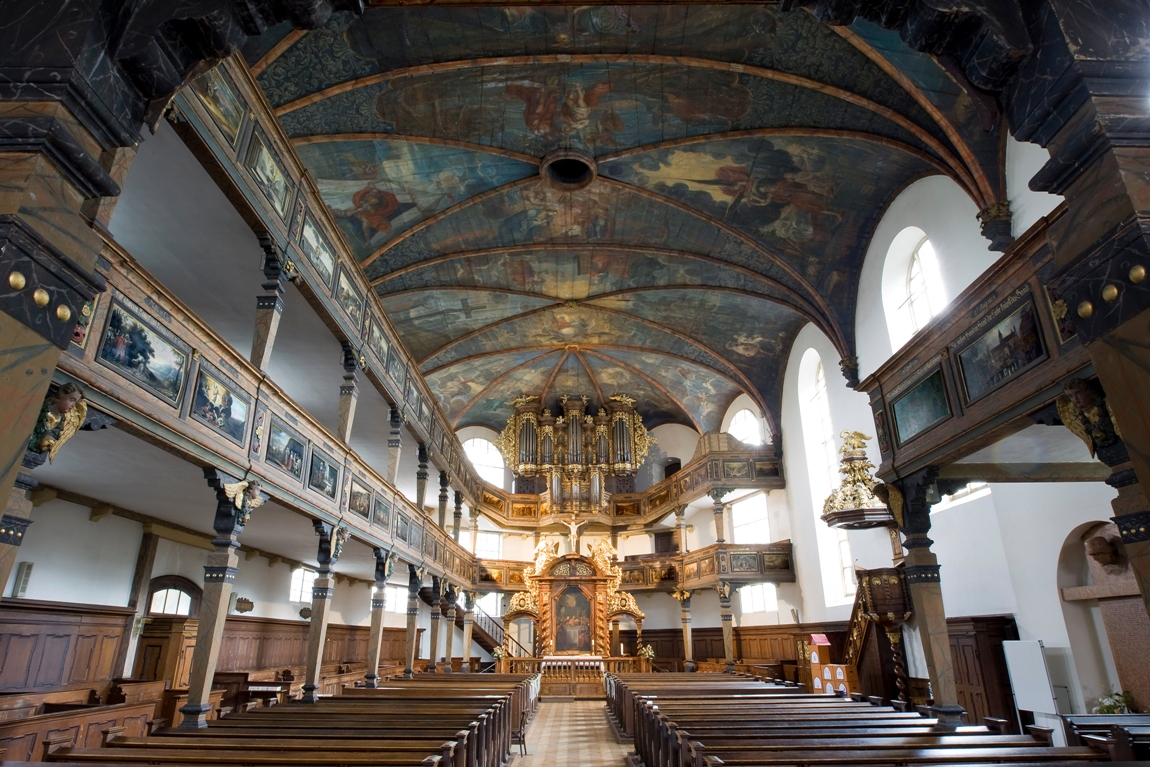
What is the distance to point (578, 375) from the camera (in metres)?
28.2

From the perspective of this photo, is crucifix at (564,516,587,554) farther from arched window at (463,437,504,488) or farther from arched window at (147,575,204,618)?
arched window at (147,575,204,618)

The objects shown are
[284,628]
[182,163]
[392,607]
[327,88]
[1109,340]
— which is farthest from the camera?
[392,607]

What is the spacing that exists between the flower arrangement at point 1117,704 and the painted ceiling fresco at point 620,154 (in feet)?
23.8

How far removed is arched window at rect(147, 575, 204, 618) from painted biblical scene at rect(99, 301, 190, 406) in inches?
366

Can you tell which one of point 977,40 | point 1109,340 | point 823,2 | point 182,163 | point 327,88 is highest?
point 327,88

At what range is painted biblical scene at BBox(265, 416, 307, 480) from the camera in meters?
9.67

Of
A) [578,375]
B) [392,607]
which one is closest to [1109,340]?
[578,375]

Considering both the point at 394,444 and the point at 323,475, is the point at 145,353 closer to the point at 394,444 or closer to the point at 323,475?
the point at 323,475

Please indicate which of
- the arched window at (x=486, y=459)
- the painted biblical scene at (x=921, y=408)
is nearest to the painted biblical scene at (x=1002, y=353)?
the painted biblical scene at (x=921, y=408)

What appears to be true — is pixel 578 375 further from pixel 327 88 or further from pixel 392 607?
pixel 327 88

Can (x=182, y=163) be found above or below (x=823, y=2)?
above

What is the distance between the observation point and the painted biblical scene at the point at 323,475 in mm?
11047

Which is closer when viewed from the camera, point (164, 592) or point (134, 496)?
point (134, 496)

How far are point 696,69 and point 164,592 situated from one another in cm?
1551
